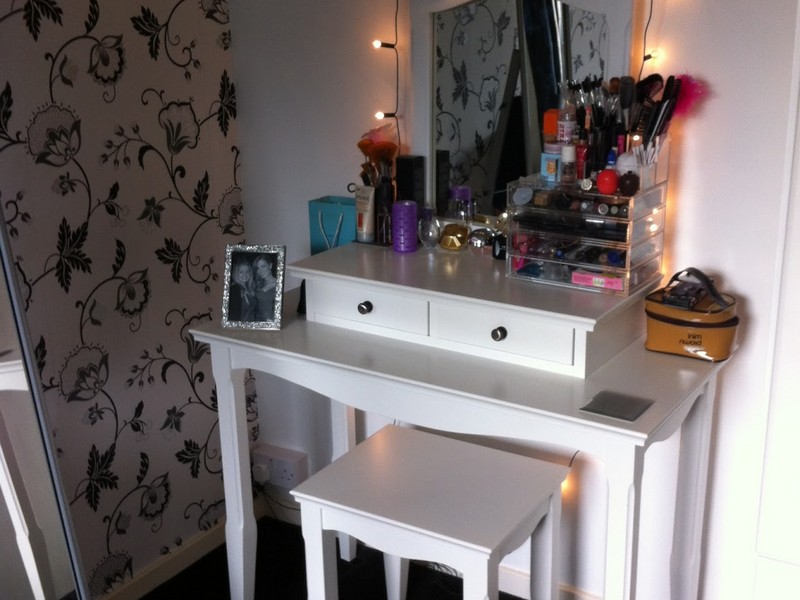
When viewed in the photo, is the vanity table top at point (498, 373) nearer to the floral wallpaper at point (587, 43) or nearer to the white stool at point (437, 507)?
the white stool at point (437, 507)

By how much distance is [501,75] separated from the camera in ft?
6.72

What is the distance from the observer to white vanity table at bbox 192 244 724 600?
1.62m

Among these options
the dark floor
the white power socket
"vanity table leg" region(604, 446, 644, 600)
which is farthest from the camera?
the white power socket

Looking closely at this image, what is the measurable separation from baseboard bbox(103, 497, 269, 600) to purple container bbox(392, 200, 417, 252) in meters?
1.07

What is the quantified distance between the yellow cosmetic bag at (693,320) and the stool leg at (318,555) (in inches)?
29.4

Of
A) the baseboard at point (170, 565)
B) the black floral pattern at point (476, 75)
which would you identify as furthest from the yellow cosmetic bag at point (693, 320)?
the baseboard at point (170, 565)

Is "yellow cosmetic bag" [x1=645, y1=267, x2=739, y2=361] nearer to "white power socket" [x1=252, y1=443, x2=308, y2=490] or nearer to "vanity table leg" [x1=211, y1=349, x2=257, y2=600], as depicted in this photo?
"vanity table leg" [x1=211, y1=349, x2=257, y2=600]

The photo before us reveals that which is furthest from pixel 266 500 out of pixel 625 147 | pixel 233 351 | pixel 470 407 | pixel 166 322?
pixel 625 147

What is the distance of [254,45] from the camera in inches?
95.7

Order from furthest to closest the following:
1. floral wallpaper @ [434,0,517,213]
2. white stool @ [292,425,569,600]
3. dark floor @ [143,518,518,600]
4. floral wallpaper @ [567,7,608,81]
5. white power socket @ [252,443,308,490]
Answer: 1. white power socket @ [252,443,308,490]
2. dark floor @ [143,518,518,600]
3. floral wallpaper @ [434,0,517,213]
4. floral wallpaper @ [567,7,608,81]
5. white stool @ [292,425,569,600]

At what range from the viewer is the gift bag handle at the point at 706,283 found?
1.77m

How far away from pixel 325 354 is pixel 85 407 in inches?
27.8


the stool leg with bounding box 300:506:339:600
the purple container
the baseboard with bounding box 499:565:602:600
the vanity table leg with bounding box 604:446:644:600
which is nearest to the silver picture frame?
the purple container

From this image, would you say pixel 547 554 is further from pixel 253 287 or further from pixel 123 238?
pixel 123 238
